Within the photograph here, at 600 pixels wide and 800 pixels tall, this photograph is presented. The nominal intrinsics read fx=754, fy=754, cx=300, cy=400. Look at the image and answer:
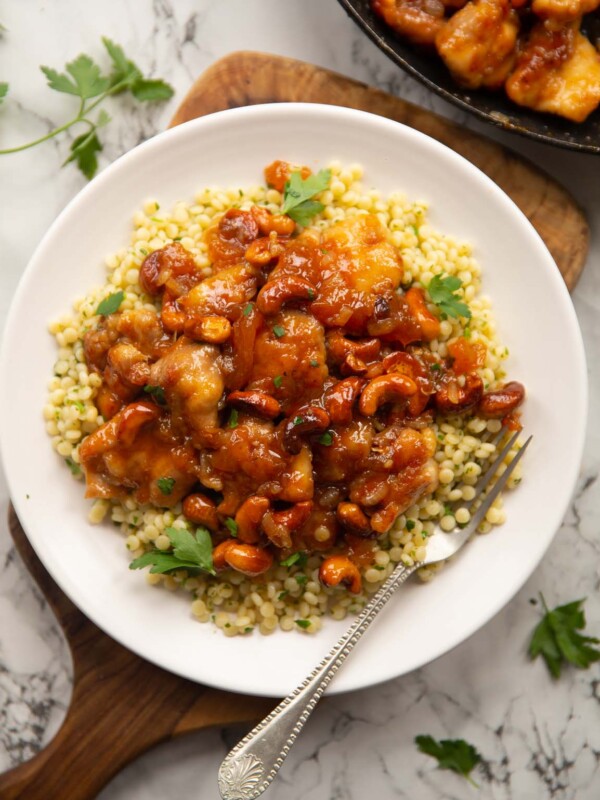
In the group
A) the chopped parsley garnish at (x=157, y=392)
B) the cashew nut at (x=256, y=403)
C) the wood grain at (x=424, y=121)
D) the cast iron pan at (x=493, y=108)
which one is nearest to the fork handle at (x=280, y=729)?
the cashew nut at (x=256, y=403)

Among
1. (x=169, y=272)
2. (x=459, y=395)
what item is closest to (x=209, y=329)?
(x=169, y=272)

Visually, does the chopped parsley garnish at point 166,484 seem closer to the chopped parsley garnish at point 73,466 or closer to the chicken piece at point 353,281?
the chopped parsley garnish at point 73,466

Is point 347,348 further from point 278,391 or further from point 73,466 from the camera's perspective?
point 73,466

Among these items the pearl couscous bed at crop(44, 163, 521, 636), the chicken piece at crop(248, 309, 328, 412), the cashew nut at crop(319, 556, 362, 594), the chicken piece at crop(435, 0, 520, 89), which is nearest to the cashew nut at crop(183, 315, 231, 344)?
the chicken piece at crop(248, 309, 328, 412)

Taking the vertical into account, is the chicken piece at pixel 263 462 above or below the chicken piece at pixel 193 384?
below

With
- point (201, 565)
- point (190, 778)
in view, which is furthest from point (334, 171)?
point (190, 778)
